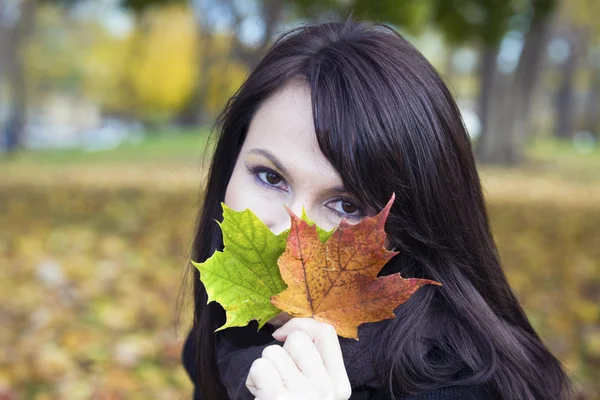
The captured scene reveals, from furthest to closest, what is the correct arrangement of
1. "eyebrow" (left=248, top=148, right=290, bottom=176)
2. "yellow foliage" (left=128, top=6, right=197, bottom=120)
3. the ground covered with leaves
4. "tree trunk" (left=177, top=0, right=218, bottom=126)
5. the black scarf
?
"yellow foliage" (left=128, top=6, right=197, bottom=120), "tree trunk" (left=177, top=0, right=218, bottom=126), the ground covered with leaves, "eyebrow" (left=248, top=148, right=290, bottom=176), the black scarf

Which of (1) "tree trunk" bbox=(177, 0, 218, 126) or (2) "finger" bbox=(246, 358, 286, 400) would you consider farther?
(1) "tree trunk" bbox=(177, 0, 218, 126)

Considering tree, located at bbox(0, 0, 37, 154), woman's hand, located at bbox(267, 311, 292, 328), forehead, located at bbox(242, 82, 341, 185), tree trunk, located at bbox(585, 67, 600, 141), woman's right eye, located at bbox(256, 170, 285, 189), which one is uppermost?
forehead, located at bbox(242, 82, 341, 185)

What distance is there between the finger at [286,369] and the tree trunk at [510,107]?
42.2ft

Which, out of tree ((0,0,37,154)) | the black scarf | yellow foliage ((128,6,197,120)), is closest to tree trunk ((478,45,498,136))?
tree ((0,0,37,154))

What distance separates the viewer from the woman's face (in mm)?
1295

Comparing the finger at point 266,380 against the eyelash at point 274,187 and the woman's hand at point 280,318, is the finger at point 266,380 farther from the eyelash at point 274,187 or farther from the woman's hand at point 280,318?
the eyelash at point 274,187

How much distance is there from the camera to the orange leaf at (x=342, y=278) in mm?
1034

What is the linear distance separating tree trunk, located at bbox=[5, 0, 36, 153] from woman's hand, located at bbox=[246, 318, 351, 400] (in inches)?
595

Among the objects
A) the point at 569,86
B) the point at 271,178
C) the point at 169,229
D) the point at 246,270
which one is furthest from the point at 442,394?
the point at 569,86

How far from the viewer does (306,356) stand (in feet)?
3.41

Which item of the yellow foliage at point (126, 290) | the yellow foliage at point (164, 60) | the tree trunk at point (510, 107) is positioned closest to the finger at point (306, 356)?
the yellow foliage at point (126, 290)

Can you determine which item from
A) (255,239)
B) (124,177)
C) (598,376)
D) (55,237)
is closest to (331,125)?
(255,239)

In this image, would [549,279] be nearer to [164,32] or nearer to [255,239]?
[255,239]

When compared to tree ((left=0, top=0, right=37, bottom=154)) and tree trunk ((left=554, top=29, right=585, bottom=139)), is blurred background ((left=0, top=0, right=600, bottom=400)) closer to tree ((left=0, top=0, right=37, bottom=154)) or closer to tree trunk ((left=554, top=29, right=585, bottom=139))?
tree ((left=0, top=0, right=37, bottom=154))
